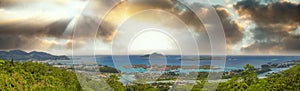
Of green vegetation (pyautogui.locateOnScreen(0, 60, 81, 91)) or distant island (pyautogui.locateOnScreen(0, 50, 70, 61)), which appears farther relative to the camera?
distant island (pyautogui.locateOnScreen(0, 50, 70, 61))

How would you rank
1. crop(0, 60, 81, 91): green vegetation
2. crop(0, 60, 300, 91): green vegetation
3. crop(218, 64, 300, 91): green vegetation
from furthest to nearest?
crop(218, 64, 300, 91): green vegetation → crop(0, 60, 300, 91): green vegetation → crop(0, 60, 81, 91): green vegetation

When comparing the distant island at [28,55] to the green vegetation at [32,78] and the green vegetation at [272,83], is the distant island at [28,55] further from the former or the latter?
the green vegetation at [272,83]

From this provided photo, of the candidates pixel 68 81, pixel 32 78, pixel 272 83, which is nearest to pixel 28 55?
pixel 68 81

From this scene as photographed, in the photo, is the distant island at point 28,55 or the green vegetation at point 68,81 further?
the distant island at point 28,55

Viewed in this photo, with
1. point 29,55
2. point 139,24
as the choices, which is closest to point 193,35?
point 139,24

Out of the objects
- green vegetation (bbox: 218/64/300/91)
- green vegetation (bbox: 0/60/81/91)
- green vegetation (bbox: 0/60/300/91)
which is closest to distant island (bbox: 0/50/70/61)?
green vegetation (bbox: 0/60/300/91)

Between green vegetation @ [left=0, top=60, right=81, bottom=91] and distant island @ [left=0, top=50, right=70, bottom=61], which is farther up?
distant island @ [left=0, top=50, right=70, bottom=61]

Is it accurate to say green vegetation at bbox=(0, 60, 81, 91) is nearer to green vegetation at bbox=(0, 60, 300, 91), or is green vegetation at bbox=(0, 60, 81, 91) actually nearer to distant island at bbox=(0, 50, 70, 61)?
green vegetation at bbox=(0, 60, 300, 91)

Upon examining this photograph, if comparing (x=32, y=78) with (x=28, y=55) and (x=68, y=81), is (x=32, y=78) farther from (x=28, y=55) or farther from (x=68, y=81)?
(x=28, y=55)

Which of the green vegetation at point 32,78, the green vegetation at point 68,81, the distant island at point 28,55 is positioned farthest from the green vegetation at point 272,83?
the distant island at point 28,55

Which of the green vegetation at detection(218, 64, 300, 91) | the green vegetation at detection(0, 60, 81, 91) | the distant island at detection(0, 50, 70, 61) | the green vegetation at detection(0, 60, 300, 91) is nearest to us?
the green vegetation at detection(0, 60, 81, 91)
